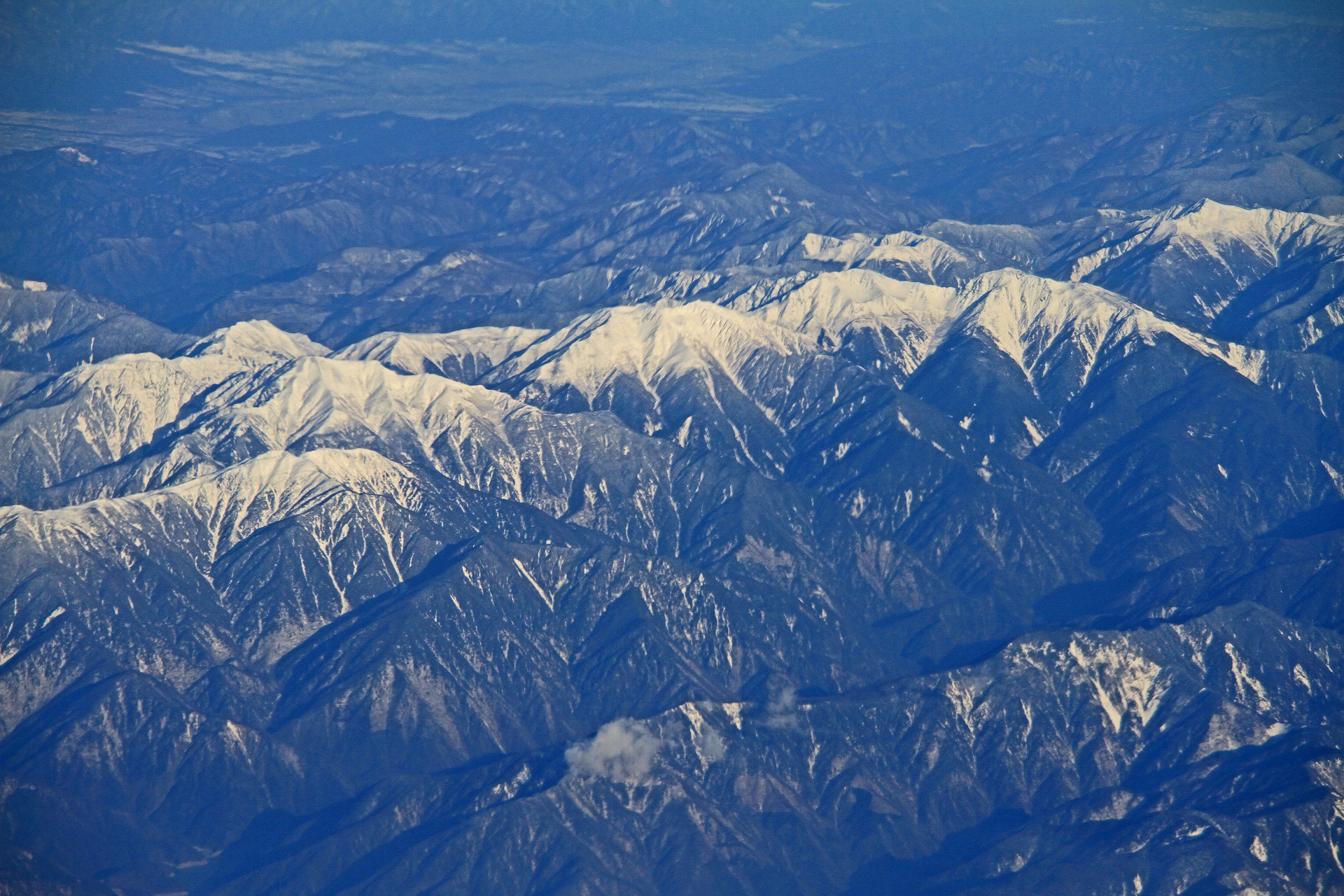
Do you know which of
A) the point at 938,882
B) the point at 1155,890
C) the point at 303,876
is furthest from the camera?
the point at 303,876

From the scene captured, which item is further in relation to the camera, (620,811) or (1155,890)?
(620,811)

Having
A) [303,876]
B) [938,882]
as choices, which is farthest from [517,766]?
[938,882]

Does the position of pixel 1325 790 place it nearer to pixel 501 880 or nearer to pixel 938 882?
pixel 938 882

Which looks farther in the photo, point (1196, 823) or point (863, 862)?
point (863, 862)

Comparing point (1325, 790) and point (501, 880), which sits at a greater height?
point (1325, 790)

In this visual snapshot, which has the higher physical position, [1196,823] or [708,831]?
[1196,823]

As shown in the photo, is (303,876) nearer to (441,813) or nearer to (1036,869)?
(441,813)

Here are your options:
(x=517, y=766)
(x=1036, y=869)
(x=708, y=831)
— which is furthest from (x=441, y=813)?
(x=1036, y=869)

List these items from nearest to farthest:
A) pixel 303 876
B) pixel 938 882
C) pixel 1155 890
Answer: pixel 1155 890, pixel 938 882, pixel 303 876
